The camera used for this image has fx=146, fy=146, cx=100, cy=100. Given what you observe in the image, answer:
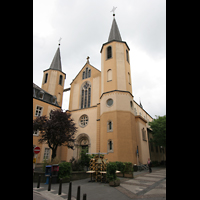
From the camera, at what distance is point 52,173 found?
35.0 ft

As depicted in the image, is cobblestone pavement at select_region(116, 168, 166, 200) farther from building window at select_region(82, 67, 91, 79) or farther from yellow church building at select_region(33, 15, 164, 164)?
building window at select_region(82, 67, 91, 79)

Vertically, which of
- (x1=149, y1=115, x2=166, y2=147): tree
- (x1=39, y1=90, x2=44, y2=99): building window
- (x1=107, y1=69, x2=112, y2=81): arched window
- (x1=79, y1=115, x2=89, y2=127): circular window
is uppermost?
(x1=107, y1=69, x2=112, y2=81): arched window

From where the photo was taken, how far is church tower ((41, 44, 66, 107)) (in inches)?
1218

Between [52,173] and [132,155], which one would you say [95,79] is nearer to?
[132,155]

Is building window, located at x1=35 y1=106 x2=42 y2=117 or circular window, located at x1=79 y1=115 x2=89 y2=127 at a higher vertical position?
building window, located at x1=35 y1=106 x2=42 y2=117

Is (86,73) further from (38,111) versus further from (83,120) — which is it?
(38,111)

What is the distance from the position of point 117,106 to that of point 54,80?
17908 millimetres

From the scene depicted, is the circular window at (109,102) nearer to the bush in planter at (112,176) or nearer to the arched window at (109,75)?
the arched window at (109,75)

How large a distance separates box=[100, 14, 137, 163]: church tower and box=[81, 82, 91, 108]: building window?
14.2 feet

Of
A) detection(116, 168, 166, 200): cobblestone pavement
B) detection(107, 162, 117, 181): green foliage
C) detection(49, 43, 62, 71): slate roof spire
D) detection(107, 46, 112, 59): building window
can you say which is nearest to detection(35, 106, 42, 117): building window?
detection(107, 46, 112, 59): building window

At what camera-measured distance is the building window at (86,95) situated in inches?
1022

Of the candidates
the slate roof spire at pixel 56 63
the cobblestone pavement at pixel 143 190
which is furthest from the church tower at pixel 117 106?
the slate roof spire at pixel 56 63
